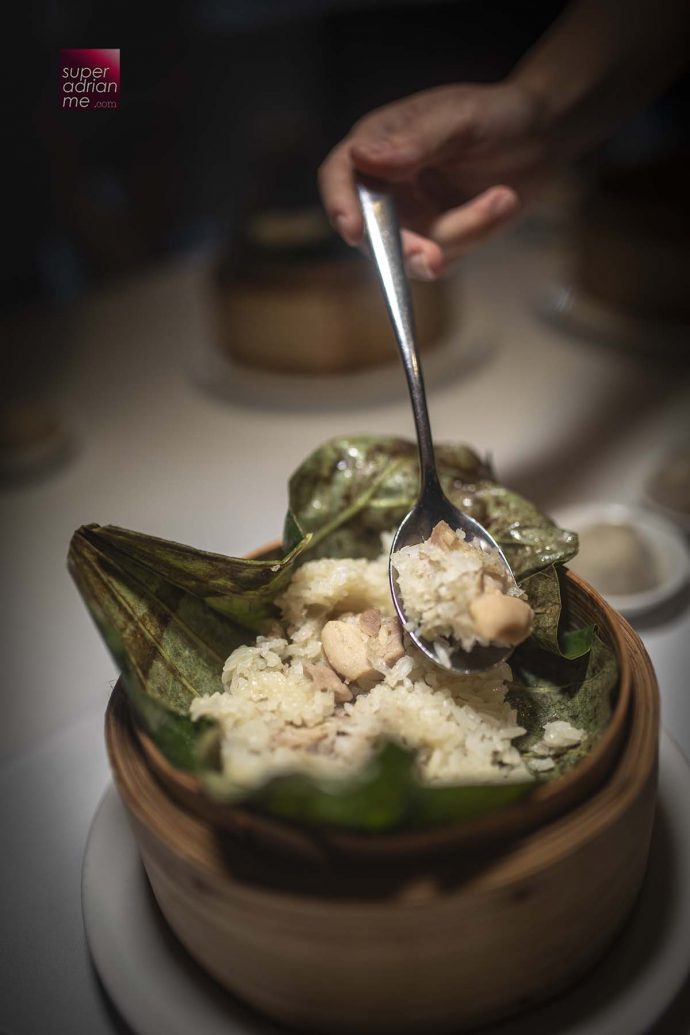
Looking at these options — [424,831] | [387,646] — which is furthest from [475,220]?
[424,831]

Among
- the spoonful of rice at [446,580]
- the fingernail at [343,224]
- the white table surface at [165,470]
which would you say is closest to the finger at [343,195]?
the fingernail at [343,224]

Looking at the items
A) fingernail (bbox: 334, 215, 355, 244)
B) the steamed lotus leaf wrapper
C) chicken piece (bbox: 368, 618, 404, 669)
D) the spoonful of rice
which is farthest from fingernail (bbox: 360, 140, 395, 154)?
chicken piece (bbox: 368, 618, 404, 669)

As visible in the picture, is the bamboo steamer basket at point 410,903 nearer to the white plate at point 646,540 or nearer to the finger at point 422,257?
the white plate at point 646,540

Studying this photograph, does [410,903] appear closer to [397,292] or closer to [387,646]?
[387,646]

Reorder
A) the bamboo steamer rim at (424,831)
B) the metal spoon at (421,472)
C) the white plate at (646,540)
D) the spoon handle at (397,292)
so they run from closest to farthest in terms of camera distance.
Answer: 1. the bamboo steamer rim at (424,831)
2. the metal spoon at (421,472)
3. the spoon handle at (397,292)
4. the white plate at (646,540)

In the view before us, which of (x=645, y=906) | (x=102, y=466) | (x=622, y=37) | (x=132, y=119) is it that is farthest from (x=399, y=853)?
(x=132, y=119)

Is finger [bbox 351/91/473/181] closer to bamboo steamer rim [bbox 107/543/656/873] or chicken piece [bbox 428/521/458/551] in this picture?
chicken piece [bbox 428/521/458/551]

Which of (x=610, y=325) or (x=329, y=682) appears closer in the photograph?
(x=329, y=682)
